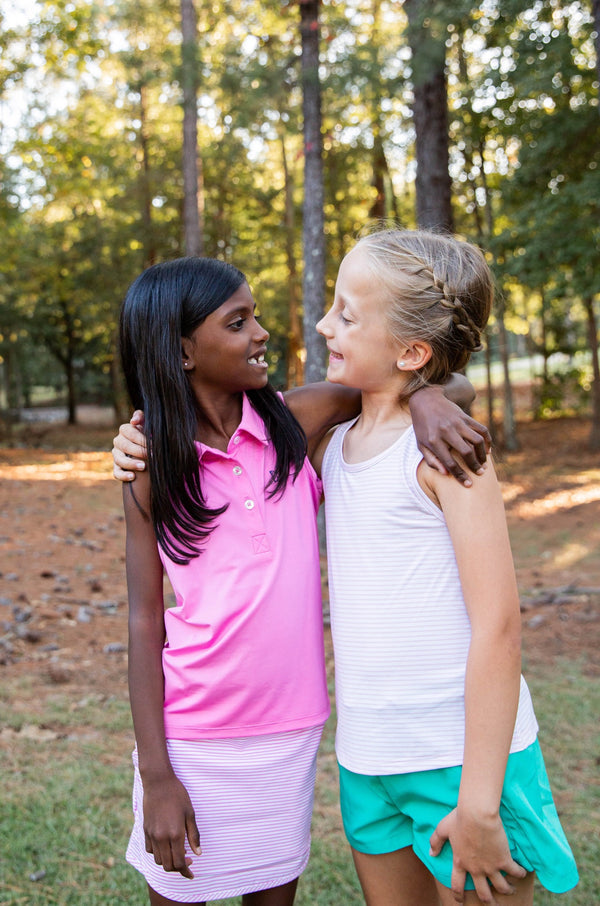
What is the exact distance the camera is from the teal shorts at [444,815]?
1.44 meters

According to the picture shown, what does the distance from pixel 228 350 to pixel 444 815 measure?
1.00m

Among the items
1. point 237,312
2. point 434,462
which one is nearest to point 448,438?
point 434,462

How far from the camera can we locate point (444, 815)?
1479 mm

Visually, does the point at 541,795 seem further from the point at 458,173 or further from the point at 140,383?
the point at 458,173

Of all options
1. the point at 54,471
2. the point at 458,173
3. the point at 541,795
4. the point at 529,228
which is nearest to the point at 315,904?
the point at 541,795

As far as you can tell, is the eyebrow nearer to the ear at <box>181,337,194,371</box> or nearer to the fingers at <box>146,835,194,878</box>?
the ear at <box>181,337,194,371</box>

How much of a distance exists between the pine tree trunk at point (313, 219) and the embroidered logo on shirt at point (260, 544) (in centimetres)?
598

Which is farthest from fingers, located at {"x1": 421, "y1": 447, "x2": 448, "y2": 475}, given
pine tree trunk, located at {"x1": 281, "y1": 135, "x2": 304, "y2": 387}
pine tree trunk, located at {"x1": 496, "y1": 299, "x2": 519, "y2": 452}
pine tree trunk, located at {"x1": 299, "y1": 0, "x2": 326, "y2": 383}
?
pine tree trunk, located at {"x1": 281, "y1": 135, "x2": 304, "y2": 387}

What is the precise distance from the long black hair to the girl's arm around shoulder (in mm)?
113

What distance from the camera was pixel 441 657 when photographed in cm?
152

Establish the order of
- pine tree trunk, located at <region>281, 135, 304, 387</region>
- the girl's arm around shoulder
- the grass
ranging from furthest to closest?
pine tree trunk, located at <region>281, 135, 304, 387</region>, the grass, the girl's arm around shoulder

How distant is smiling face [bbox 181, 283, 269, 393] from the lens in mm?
1761

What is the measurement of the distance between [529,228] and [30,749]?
10.3m

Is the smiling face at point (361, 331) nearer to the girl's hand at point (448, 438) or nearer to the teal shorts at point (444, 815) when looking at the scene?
the girl's hand at point (448, 438)
